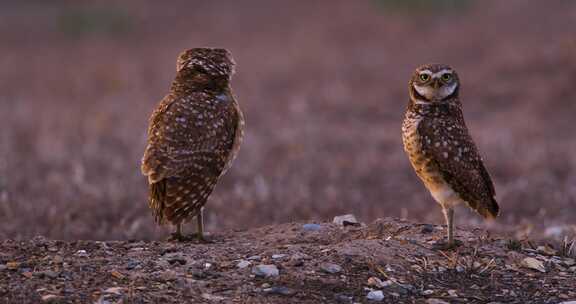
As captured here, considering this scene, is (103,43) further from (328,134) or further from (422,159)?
(422,159)

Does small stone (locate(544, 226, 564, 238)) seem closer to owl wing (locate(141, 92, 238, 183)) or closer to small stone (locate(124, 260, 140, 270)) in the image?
owl wing (locate(141, 92, 238, 183))

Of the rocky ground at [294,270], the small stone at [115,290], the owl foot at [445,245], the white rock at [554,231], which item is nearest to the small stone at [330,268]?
the rocky ground at [294,270]

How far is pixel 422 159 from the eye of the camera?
6.70 m

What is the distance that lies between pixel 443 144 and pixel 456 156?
0.46 feet

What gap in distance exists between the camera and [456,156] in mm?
6688

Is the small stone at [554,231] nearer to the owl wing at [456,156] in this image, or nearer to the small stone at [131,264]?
the owl wing at [456,156]

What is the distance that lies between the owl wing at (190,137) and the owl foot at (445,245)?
1769mm

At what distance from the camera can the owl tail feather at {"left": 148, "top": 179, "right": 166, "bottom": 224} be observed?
689 centimetres

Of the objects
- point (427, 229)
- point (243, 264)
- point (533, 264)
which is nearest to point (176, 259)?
point (243, 264)

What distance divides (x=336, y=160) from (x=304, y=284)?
8.19 metres

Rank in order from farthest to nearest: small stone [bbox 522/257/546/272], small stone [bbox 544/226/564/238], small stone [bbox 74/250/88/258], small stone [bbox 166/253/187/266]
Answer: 1. small stone [bbox 544/226/564/238]
2. small stone [bbox 522/257/546/272]
3. small stone [bbox 74/250/88/258]
4. small stone [bbox 166/253/187/266]

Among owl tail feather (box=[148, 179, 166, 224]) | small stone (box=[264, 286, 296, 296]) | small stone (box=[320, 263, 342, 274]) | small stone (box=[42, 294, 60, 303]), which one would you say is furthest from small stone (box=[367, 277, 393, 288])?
small stone (box=[42, 294, 60, 303])

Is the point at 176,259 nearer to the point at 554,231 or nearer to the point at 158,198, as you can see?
the point at 158,198

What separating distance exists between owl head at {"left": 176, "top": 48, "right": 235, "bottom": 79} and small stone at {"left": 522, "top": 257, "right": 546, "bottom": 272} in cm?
276
